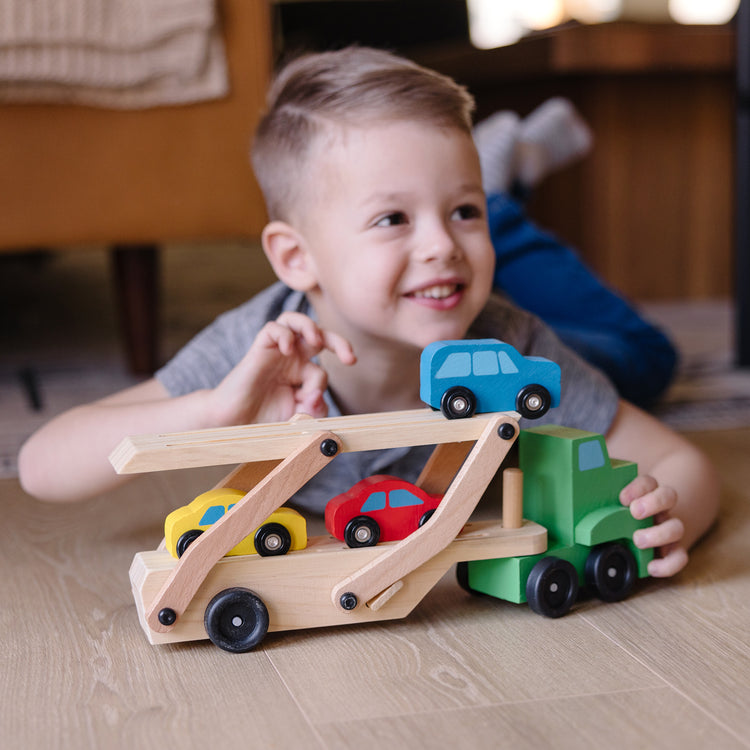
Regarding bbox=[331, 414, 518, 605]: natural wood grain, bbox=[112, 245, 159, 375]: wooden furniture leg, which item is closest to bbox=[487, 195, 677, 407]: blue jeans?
bbox=[112, 245, 159, 375]: wooden furniture leg

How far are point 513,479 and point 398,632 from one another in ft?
0.43

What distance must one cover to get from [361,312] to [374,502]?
0.68 ft

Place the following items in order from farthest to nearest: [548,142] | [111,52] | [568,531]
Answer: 1. [548,142]
2. [111,52]
3. [568,531]

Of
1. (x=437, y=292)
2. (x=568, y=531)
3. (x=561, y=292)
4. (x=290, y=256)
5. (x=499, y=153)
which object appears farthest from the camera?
(x=499, y=153)

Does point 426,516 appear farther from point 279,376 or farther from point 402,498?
point 279,376

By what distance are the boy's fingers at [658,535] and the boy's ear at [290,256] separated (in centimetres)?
36

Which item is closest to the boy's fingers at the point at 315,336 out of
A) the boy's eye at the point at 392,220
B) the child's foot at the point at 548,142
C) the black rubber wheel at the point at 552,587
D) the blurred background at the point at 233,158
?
the boy's eye at the point at 392,220

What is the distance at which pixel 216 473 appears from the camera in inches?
45.6

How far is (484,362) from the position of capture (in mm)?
665

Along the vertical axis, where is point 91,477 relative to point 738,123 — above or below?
below

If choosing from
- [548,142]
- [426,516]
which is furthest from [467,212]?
[548,142]

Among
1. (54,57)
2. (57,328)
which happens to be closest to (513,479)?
(54,57)

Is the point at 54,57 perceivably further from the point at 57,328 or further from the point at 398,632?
the point at 57,328

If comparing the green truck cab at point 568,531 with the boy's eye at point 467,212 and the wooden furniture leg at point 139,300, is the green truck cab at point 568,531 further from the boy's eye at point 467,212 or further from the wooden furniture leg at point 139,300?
the wooden furniture leg at point 139,300
